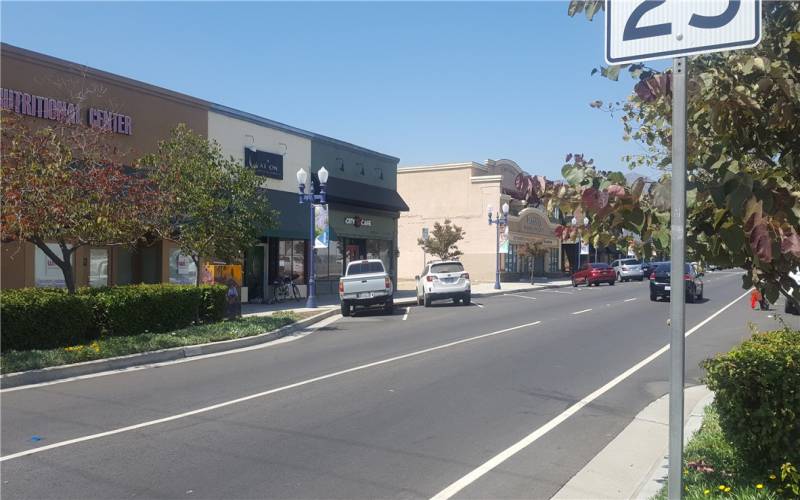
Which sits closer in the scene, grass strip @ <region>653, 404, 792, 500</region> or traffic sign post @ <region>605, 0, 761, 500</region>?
traffic sign post @ <region>605, 0, 761, 500</region>

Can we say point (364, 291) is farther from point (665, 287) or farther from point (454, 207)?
point (454, 207)

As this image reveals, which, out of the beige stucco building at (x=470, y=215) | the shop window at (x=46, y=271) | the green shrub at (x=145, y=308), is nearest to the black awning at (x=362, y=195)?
the shop window at (x=46, y=271)

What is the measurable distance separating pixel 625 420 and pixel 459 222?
Result: 44.9 metres

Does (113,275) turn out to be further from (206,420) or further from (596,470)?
(596,470)

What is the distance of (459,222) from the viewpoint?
52.9 metres

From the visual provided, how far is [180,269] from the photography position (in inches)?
Answer: 910

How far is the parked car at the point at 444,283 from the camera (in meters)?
27.0

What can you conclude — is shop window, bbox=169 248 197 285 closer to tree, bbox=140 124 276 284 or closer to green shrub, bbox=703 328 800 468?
tree, bbox=140 124 276 284

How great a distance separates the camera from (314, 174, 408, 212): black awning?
30.1 m

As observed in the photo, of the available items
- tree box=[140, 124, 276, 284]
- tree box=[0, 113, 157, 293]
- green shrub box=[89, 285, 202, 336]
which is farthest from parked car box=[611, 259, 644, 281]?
tree box=[0, 113, 157, 293]

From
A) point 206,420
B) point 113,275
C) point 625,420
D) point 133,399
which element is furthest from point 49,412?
point 113,275

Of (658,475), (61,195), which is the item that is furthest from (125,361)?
(658,475)

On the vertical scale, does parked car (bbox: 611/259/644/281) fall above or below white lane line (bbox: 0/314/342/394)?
above

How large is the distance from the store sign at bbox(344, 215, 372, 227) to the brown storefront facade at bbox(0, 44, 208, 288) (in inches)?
368
